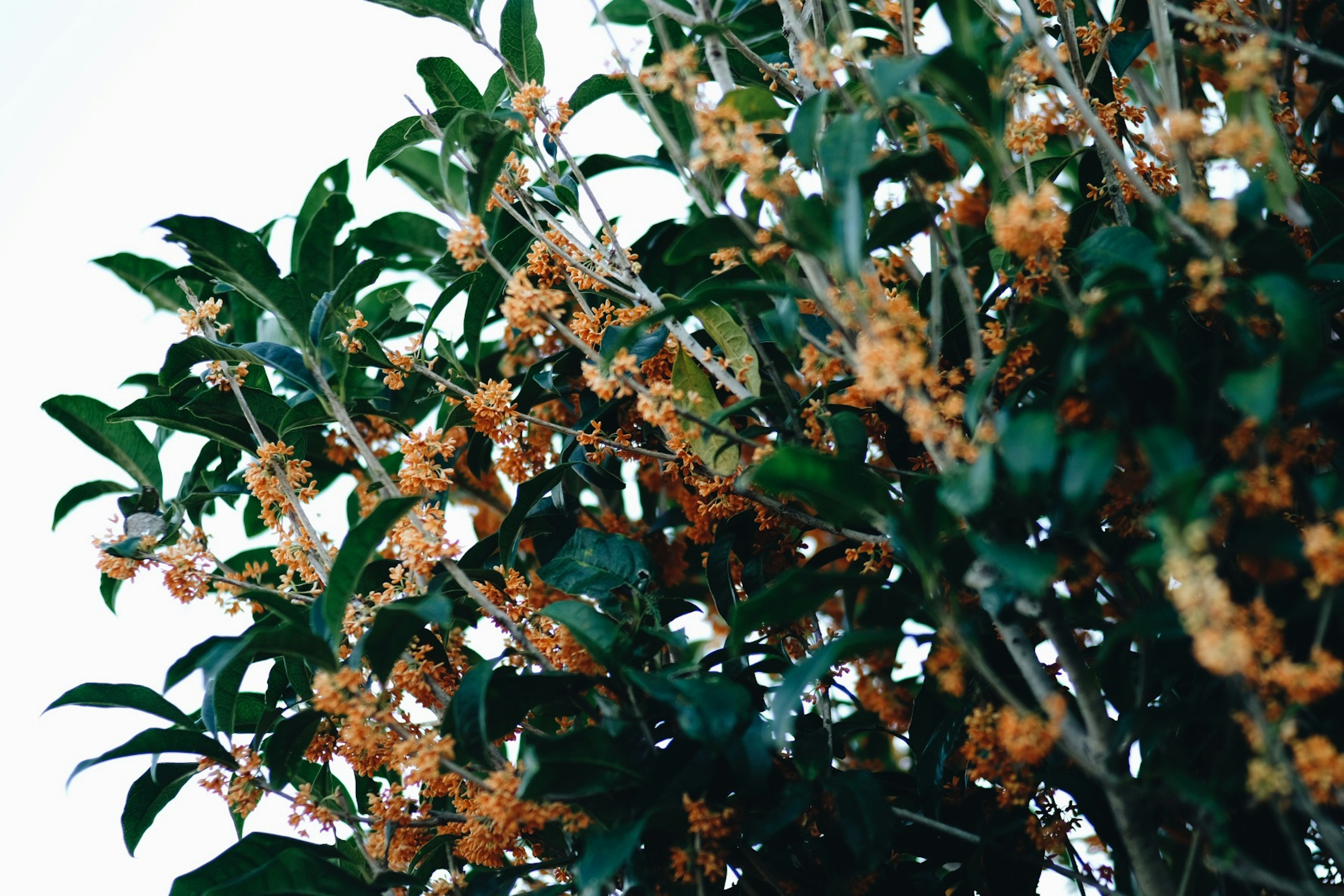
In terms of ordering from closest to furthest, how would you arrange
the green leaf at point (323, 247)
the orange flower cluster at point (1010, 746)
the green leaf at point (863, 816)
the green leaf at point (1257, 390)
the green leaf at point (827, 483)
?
1. the green leaf at point (1257, 390)
2. the orange flower cluster at point (1010, 746)
3. the green leaf at point (827, 483)
4. the green leaf at point (863, 816)
5. the green leaf at point (323, 247)

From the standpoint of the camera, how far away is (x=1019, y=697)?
4.66ft

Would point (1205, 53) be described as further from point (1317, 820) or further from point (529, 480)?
point (529, 480)

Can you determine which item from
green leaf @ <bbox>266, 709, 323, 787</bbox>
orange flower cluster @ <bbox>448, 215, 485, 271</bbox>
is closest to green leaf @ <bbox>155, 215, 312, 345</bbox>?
orange flower cluster @ <bbox>448, 215, 485, 271</bbox>

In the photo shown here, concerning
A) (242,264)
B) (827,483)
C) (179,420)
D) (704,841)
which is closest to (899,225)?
(827,483)

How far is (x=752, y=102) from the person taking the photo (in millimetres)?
1298

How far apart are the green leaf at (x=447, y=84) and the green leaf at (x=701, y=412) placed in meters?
0.58

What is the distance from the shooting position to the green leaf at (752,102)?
129 centimetres

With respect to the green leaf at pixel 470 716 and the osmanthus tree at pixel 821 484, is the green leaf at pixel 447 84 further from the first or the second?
the green leaf at pixel 470 716

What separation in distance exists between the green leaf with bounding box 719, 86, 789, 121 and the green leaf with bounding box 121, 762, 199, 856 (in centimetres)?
122

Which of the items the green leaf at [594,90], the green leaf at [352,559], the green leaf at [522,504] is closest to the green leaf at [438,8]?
the green leaf at [594,90]

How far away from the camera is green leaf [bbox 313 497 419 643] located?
50.7 inches

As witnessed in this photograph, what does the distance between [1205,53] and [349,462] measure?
1.76 m

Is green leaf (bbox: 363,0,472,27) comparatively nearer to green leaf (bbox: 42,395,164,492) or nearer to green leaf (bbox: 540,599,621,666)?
green leaf (bbox: 42,395,164,492)

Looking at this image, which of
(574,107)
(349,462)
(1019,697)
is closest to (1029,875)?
(1019,697)
